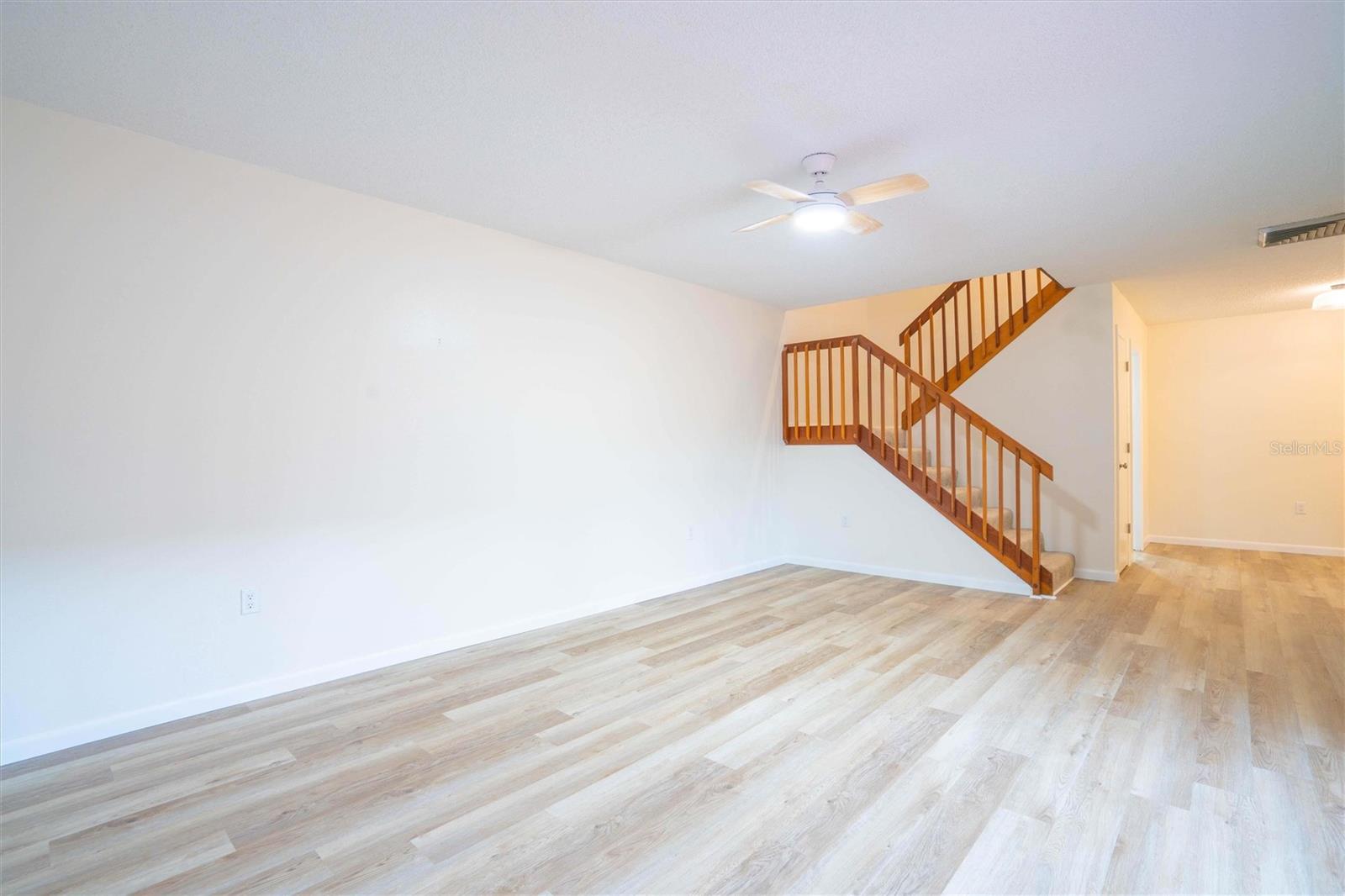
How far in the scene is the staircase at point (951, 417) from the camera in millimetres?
5035

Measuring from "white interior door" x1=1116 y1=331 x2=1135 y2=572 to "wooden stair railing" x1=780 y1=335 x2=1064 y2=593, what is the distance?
71 cm

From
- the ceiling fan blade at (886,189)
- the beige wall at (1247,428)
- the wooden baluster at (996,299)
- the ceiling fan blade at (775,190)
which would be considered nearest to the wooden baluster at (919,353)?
the wooden baluster at (996,299)

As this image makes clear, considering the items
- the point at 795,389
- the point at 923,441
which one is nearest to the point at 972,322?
the point at 923,441

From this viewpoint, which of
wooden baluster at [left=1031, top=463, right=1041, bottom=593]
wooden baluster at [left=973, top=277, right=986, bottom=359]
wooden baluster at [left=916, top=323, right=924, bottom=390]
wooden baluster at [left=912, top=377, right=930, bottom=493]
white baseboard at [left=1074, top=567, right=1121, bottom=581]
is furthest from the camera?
wooden baluster at [left=916, top=323, right=924, bottom=390]

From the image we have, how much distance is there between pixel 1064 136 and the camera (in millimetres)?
2639

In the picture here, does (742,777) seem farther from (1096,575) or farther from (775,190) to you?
(1096,575)

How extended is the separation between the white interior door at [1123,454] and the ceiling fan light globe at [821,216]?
392cm

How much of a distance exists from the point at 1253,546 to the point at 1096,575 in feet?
9.33

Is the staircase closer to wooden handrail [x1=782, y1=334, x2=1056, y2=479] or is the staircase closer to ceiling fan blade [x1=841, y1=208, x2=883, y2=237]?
wooden handrail [x1=782, y1=334, x2=1056, y2=479]

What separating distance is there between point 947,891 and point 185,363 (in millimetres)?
3439

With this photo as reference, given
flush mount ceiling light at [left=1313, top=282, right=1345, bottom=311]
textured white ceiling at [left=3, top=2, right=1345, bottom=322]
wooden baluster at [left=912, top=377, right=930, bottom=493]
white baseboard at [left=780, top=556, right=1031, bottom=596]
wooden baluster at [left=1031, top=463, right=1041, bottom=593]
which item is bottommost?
white baseboard at [left=780, top=556, right=1031, bottom=596]

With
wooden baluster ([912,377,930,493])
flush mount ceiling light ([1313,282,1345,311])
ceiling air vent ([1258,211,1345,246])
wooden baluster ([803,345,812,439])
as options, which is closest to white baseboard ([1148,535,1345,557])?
flush mount ceiling light ([1313,282,1345,311])

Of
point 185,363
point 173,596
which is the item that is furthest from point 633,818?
point 185,363

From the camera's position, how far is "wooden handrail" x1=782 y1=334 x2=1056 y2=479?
5.03m
